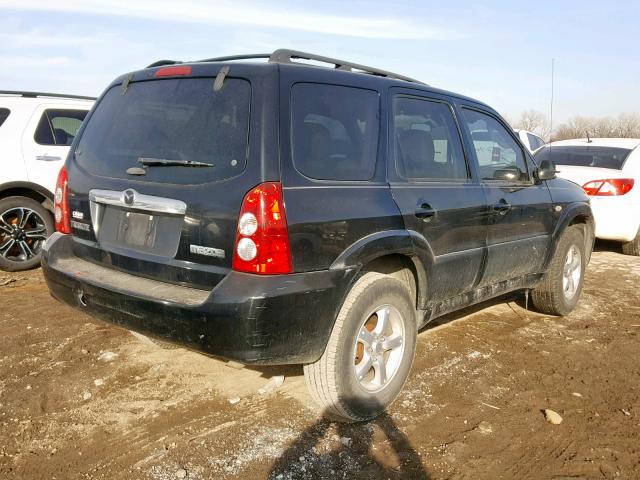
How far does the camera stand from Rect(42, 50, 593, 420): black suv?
260 cm

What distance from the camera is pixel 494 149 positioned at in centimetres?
432

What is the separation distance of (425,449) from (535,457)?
55 cm

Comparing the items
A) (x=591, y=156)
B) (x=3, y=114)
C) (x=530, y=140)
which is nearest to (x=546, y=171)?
(x=591, y=156)

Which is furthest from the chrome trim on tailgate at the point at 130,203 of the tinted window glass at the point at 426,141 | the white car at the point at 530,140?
the white car at the point at 530,140

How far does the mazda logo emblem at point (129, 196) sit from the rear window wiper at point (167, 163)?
164 mm

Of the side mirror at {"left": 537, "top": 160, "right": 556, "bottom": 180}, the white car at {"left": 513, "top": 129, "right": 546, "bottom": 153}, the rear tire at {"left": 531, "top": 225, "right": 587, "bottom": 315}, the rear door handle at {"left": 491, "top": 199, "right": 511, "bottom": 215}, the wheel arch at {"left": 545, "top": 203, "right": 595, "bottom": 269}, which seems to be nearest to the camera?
the rear door handle at {"left": 491, "top": 199, "right": 511, "bottom": 215}

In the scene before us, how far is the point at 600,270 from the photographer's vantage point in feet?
23.6

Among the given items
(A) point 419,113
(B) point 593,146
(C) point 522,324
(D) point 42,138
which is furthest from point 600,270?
(D) point 42,138

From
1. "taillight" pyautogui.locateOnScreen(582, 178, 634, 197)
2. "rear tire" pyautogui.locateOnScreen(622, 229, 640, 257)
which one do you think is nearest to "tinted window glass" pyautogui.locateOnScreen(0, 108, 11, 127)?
"taillight" pyautogui.locateOnScreen(582, 178, 634, 197)

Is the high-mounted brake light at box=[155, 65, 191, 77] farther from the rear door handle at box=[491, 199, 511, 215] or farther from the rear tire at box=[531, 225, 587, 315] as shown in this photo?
the rear tire at box=[531, 225, 587, 315]

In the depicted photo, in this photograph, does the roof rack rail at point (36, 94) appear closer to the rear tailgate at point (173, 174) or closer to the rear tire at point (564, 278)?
the rear tailgate at point (173, 174)

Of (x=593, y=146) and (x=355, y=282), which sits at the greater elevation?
(x=593, y=146)

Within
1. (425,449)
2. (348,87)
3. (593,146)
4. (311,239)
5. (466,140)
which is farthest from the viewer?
(593,146)

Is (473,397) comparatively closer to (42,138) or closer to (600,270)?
(600,270)
